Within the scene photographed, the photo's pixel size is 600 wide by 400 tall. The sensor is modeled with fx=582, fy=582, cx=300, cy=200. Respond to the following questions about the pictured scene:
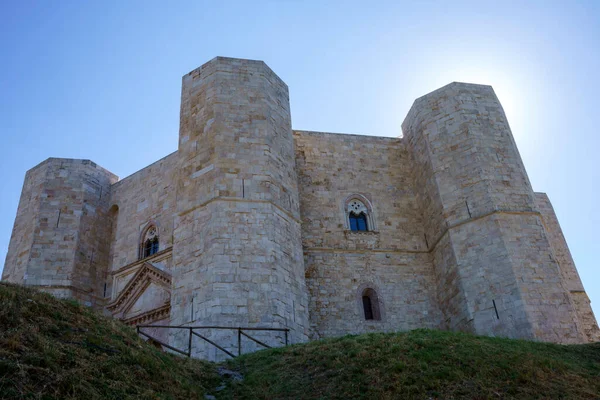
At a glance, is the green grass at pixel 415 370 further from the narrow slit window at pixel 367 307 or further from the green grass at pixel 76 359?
the narrow slit window at pixel 367 307

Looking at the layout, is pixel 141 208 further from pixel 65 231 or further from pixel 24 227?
pixel 24 227

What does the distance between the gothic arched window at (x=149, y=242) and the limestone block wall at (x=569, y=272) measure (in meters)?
11.3

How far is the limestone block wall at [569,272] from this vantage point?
1765 centimetres

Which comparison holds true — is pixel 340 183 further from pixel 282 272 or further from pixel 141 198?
pixel 141 198

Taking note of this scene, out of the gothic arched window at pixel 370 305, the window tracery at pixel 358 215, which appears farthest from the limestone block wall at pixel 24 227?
the gothic arched window at pixel 370 305

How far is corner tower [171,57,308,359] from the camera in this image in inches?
508

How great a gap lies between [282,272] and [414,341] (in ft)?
14.9

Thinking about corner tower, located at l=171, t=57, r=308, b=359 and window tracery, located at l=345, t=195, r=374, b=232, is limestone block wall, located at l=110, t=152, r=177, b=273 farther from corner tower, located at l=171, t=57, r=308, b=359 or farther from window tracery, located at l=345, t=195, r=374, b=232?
window tracery, located at l=345, t=195, r=374, b=232

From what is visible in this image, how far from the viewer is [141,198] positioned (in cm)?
1853

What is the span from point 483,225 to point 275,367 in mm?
7967

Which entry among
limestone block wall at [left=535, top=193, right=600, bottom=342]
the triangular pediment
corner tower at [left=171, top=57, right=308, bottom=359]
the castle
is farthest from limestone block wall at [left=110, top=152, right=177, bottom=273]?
limestone block wall at [left=535, top=193, right=600, bottom=342]

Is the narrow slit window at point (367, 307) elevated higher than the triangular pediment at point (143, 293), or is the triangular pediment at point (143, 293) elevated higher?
the triangular pediment at point (143, 293)

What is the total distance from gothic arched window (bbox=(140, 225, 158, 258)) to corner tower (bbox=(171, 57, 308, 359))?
290cm

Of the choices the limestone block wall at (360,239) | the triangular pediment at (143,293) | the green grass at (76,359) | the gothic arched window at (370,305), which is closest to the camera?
the green grass at (76,359)
